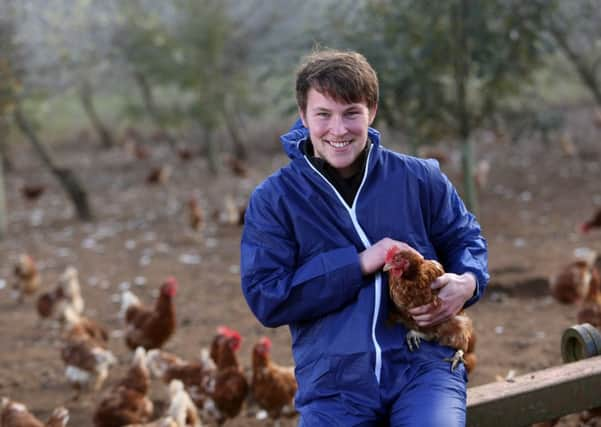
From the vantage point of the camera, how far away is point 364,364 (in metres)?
2.41

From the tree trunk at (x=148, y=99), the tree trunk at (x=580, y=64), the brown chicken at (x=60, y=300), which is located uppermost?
the tree trunk at (x=148, y=99)

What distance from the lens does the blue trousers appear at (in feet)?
7.82

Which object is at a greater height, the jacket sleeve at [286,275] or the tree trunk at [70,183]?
the tree trunk at [70,183]

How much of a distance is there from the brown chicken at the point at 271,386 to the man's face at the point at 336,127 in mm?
2034

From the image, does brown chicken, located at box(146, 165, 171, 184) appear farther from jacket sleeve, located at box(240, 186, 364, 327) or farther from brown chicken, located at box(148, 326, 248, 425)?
jacket sleeve, located at box(240, 186, 364, 327)

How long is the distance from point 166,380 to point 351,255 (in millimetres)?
2723

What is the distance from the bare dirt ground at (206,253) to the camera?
5379mm

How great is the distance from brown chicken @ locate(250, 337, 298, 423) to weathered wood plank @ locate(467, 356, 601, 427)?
1.55m

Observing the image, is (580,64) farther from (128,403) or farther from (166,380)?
(128,403)

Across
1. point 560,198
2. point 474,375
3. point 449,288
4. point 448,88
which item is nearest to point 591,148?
point 560,198

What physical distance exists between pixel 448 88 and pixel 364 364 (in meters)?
6.78

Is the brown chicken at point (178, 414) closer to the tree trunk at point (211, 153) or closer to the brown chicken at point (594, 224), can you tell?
the brown chicken at point (594, 224)

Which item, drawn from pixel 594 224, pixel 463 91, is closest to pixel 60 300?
pixel 463 91

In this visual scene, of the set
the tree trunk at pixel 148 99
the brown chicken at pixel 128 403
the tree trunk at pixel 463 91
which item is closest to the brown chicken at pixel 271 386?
the brown chicken at pixel 128 403
